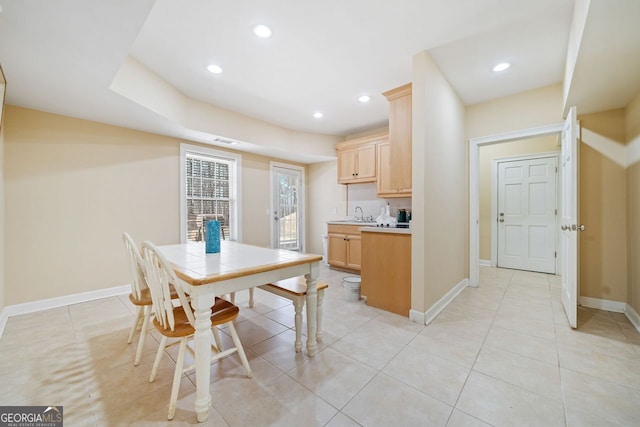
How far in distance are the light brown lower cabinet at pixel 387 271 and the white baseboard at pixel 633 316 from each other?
6.90ft

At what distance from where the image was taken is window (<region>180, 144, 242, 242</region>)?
3.91 metres

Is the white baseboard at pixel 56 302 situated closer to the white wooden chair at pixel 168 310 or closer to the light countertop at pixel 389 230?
A: the white wooden chair at pixel 168 310

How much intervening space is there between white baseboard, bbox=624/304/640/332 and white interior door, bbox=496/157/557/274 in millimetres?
1780

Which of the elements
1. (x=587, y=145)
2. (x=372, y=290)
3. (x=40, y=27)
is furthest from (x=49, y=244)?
(x=587, y=145)

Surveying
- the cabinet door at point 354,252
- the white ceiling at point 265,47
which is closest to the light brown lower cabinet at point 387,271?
the cabinet door at point 354,252

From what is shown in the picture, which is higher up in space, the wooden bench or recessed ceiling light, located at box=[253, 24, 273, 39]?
recessed ceiling light, located at box=[253, 24, 273, 39]

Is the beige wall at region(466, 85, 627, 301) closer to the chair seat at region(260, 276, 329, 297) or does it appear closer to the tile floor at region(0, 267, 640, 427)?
the tile floor at region(0, 267, 640, 427)

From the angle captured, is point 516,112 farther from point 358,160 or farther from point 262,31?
point 262,31

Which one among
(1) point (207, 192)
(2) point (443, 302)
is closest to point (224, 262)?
(2) point (443, 302)

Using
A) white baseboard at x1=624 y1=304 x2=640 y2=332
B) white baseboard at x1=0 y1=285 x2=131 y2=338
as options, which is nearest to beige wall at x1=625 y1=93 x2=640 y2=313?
white baseboard at x1=624 y1=304 x2=640 y2=332

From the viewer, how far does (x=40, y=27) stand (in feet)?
5.21

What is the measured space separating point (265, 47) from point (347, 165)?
2736 millimetres

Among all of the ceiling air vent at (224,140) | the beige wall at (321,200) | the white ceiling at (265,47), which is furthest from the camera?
the beige wall at (321,200)

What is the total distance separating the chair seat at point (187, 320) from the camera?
1448 mm
